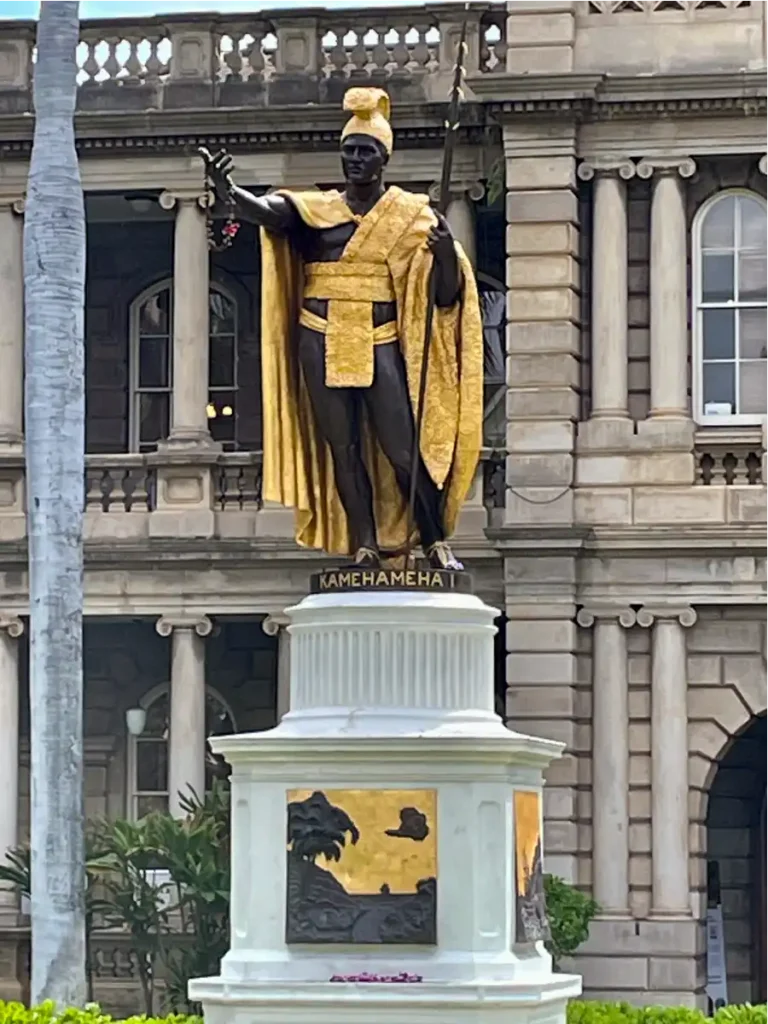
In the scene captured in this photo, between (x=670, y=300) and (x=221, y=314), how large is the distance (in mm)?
6049

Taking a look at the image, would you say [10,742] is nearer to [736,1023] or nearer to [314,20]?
[314,20]

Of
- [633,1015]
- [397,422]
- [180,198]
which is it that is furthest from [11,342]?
[397,422]

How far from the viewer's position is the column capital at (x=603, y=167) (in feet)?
102

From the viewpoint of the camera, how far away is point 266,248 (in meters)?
15.4

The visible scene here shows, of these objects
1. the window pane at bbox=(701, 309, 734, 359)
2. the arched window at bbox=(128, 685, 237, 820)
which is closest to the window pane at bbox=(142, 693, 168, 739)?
the arched window at bbox=(128, 685, 237, 820)

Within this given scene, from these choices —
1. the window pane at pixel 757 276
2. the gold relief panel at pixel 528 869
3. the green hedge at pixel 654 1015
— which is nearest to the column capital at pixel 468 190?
the window pane at pixel 757 276

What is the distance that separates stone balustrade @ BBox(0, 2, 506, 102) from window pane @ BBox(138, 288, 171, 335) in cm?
286

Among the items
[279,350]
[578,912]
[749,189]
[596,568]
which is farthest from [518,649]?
[279,350]

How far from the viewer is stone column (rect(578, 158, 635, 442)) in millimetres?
30875

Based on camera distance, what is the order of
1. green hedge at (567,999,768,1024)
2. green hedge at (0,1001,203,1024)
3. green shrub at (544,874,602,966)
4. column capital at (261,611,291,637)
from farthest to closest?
column capital at (261,611,291,637) → green shrub at (544,874,602,966) → green hedge at (567,999,768,1024) → green hedge at (0,1001,203,1024)

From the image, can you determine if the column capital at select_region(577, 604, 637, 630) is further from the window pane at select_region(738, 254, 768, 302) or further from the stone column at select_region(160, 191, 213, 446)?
the stone column at select_region(160, 191, 213, 446)

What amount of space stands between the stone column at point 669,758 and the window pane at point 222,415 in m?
5.76

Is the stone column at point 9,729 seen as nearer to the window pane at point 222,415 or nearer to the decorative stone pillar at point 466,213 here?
the window pane at point 222,415

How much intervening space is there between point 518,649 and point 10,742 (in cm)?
556
